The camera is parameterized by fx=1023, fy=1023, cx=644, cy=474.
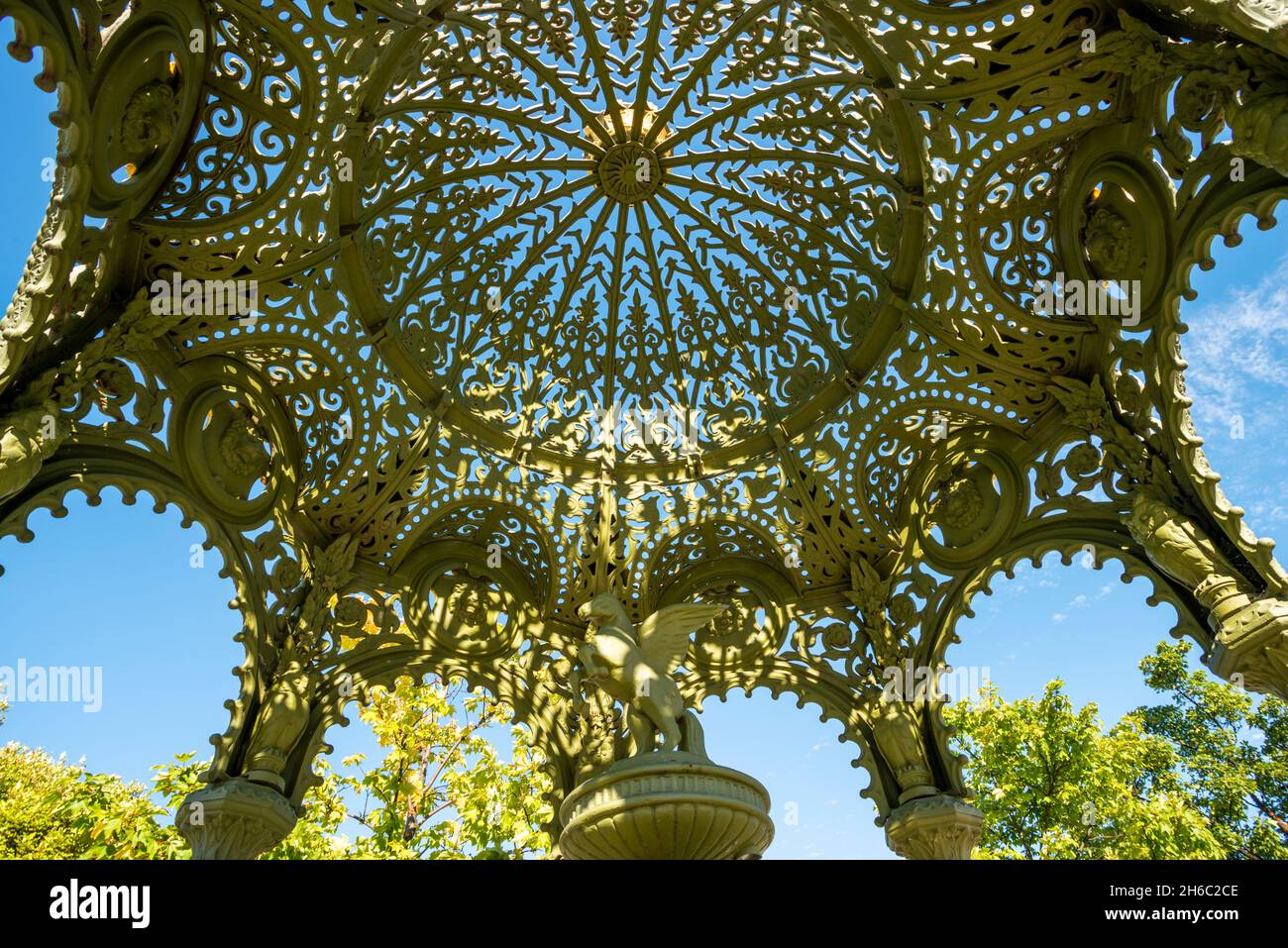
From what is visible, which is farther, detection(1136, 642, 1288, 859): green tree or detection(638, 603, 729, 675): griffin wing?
detection(1136, 642, 1288, 859): green tree

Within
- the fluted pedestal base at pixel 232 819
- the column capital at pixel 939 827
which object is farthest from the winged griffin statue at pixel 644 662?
the fluted pedestal base at pixel 232 819

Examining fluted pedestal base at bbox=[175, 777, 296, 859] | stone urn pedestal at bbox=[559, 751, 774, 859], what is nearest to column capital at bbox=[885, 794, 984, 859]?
stone urn pedestal at bbox=[559, 751, 774, 859]

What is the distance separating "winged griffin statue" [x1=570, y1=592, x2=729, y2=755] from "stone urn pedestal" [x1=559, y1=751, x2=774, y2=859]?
774 millimetres

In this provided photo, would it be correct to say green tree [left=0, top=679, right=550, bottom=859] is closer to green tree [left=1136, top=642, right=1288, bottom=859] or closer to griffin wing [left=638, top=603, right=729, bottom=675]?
griffin wing [left=638, top=603, right=729, bottom=675]

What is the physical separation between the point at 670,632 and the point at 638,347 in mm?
5748

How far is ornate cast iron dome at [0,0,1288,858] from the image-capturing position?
1057cm

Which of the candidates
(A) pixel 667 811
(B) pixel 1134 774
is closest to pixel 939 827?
(A) pixel 667 811

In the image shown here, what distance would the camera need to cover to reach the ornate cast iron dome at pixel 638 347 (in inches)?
416

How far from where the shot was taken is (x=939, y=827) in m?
12.2

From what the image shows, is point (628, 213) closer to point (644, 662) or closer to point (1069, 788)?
point (644, 662)

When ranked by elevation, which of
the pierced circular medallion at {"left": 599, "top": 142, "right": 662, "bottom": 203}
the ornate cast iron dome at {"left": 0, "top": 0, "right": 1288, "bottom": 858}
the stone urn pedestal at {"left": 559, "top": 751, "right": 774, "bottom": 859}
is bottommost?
→ the stone urn pedestal at {"left": 559, "top": 751, "right": 774, "bottom": 859}

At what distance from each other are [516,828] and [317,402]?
8909mm

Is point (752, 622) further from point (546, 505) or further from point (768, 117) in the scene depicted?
point (768, 117)
